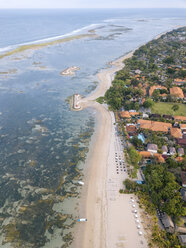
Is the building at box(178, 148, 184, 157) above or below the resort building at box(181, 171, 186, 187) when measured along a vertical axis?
above

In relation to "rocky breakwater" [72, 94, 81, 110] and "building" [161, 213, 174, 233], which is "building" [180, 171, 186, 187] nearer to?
"building" [161, 213, 174, 233]

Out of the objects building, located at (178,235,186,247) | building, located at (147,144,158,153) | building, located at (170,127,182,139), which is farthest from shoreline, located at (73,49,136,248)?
building, located at (170,127,182,139)

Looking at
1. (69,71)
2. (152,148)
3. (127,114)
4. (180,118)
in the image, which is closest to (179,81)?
(180,118)

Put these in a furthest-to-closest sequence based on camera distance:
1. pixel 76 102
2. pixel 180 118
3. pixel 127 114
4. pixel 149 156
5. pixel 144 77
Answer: pixel 144 77, pixel 76 102, pixel 127 114, pixel 180 118, pixel 149 156

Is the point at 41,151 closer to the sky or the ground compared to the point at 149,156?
closer to the ground

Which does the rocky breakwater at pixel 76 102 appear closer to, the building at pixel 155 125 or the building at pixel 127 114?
the building at pixel 127 114

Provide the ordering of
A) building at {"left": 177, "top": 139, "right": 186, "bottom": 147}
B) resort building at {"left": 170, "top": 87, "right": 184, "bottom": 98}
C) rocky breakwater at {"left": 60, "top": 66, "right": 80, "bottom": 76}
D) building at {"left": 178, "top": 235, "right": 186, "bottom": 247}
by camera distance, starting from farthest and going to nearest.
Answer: rocky breakwater at {"left": 60, "top": 66, "right": 80, "bottom": 76}
resort building at {"left": 170, "top": 87, "right": 184, "bottom": 98}
building at {"left": 177, "top": 139, "right": 186, "bottom": 147}
building at {"left": 178, "top": 235, "right": 186, "bottom": 247}

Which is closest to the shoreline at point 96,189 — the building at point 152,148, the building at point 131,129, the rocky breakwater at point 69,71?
the building at point 131,129

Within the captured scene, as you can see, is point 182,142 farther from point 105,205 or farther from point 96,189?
point 105,205

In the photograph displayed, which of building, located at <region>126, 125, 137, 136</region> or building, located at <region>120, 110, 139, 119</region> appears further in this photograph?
building, located at <region>120, 110, 139, 119</region>
